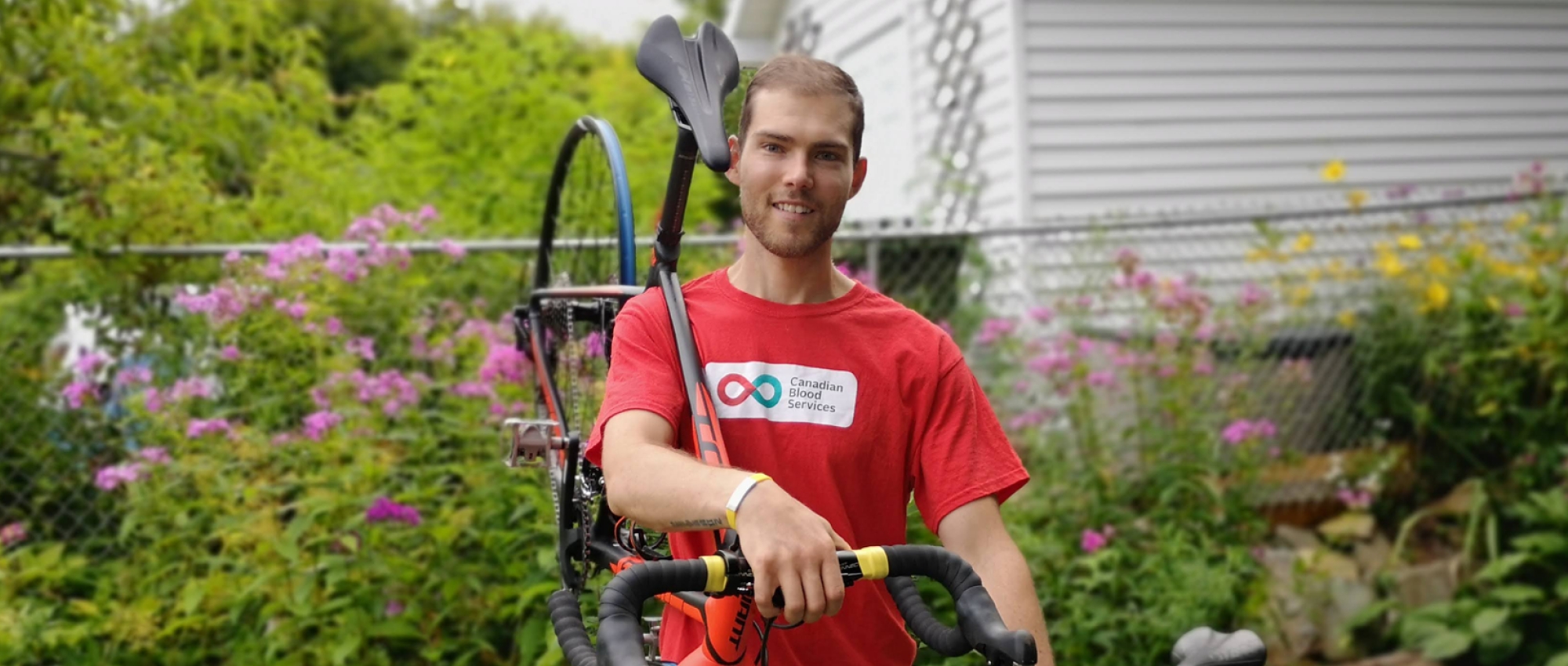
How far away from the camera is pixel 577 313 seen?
9.80ft

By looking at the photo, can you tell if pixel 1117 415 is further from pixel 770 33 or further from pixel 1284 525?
pixel 770 33

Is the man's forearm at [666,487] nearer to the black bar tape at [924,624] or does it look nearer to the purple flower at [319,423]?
the black bar tape at [924,624]

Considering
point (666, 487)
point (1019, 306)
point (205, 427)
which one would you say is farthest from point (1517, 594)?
point (666, 487)

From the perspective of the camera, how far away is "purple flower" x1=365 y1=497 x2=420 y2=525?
4.14 meters

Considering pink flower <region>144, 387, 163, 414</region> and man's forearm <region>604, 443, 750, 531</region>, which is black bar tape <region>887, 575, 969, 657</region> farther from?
pink flower <region>144, 387, 163, 414</region>

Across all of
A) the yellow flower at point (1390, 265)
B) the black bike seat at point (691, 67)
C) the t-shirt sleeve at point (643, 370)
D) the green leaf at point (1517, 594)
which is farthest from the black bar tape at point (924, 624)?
the yellow flower at point (1390, 265)

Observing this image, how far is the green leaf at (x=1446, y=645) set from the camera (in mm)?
5395

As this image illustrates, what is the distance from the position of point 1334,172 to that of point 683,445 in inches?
273

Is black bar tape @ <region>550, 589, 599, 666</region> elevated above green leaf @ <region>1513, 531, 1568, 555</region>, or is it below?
above

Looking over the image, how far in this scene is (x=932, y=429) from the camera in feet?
7.26

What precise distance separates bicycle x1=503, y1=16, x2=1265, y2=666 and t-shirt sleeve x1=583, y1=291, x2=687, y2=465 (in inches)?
1.0

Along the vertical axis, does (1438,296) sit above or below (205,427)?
above

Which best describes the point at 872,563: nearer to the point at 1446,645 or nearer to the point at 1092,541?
the point at 1092,541

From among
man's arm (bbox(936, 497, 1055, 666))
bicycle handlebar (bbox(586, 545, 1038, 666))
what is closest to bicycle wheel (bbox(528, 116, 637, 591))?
man's arm (bbox(936, 497, 1055, 666))
